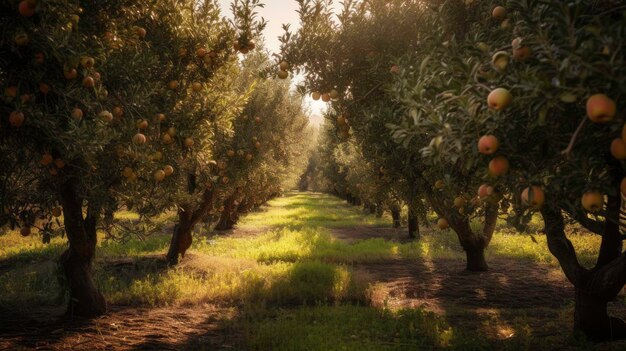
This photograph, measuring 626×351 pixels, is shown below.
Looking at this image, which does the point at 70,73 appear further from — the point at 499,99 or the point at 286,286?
the point at 286,286

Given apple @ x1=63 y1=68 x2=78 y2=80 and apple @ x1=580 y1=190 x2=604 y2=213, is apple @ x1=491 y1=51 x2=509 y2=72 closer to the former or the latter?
apple @ x1=580 y1=190 x2=604 y2=213

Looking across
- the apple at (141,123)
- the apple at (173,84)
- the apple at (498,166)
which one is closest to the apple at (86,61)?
the apple at (141,123)

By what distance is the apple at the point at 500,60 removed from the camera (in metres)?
3.18

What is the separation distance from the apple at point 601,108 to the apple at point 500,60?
733mm

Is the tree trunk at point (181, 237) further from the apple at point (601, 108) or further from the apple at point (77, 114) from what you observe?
the apple at point (601, 108)

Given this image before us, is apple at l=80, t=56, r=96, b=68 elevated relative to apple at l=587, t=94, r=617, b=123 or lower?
elevated

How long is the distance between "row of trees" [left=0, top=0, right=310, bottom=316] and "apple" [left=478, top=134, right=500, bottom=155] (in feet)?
14.7

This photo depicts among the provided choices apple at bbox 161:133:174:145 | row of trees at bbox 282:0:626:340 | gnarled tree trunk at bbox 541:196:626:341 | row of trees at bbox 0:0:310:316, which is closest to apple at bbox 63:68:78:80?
row of trees at bbox 0:0:310:316

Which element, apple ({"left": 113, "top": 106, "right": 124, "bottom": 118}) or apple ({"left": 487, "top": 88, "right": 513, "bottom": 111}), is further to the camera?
apple ({"left": 113, "top": 106, "right": 124, "bottom": 118})

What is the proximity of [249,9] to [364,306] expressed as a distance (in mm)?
7486

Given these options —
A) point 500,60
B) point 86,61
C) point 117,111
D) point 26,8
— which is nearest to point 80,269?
point 117,111

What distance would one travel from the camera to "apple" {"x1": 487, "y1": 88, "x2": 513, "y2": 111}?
300 centimetres

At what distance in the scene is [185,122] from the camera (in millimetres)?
7691

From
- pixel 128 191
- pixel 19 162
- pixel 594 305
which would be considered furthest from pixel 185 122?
pixel 594 305
